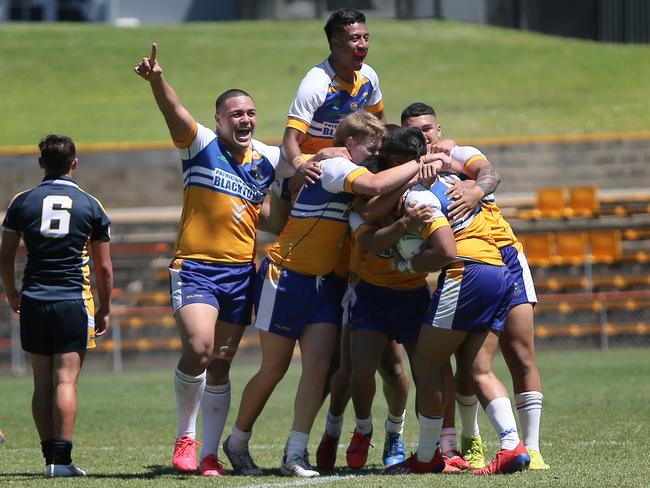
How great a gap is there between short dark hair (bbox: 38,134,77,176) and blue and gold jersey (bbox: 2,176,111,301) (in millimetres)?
90

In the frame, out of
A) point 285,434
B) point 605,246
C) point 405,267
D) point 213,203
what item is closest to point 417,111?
point 405,267

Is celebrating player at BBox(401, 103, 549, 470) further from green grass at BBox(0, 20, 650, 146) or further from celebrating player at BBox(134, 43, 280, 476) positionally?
green grass at BBox(0, 20, 650, 146)

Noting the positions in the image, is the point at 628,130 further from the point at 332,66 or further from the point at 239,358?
the point at 332,66

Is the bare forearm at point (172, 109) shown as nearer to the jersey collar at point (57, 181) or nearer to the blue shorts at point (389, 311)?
the jersey collar at point (57, 181)

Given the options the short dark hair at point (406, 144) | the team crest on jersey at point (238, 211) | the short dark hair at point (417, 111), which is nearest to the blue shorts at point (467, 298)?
the short dark hair at point (406, 144)

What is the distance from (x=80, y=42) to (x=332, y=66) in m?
28.9

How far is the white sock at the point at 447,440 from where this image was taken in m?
7.10

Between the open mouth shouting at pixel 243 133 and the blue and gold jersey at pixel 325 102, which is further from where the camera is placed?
the blue and gold jersey at pixel 325 102

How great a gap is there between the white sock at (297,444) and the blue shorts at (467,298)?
99 cm

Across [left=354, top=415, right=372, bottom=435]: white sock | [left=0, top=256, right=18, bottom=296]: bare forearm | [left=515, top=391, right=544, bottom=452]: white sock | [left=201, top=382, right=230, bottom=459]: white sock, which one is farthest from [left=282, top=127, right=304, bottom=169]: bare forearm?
[left=515, top=391, right=544, bottom=452]: white sock

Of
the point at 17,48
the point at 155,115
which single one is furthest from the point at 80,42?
the point at 155,115

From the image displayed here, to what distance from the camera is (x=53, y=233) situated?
276 inches

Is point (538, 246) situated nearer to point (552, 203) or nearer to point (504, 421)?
point (552, 203)

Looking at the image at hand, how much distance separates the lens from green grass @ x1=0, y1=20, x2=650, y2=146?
27516 mm
